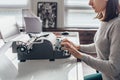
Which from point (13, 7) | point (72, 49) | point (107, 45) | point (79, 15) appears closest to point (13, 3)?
point (13, 7)

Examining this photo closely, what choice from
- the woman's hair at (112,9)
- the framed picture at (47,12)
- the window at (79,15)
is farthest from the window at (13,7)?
the woman's hair at (112,9)

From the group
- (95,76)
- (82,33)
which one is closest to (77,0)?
(82,33)

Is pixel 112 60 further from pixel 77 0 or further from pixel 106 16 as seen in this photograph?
pixel 77 0

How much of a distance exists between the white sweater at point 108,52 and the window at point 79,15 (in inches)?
73.9

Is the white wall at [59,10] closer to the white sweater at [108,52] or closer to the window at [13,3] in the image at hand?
the window at [13,3]

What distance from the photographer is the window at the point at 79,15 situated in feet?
11.6

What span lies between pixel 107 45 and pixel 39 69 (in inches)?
19.7

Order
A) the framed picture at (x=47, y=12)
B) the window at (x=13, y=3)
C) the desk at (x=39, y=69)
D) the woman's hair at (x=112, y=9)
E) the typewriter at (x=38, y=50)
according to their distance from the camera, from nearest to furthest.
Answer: the desk at (x=39, y=69)
the woman's hair at (x=112, y=9)
the typewriter at (x=38, y=50)
the framed picture at (x=47, y=12)
the window at (x=13, y=3)

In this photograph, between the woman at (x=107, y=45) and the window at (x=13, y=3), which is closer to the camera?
the woman at (x=107, y=45)

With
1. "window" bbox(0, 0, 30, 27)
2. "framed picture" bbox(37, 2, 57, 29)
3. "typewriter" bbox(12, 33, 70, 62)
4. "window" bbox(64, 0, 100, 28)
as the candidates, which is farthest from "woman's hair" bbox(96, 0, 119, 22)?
"window" bbox(0, 0, 30, 27)

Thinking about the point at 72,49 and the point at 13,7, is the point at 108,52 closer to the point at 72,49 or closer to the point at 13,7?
the point at 72,49

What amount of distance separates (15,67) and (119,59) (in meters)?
0.71

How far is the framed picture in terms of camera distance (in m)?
3.37

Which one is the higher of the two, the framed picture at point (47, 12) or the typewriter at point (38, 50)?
the framed picture at point (47, 12)
